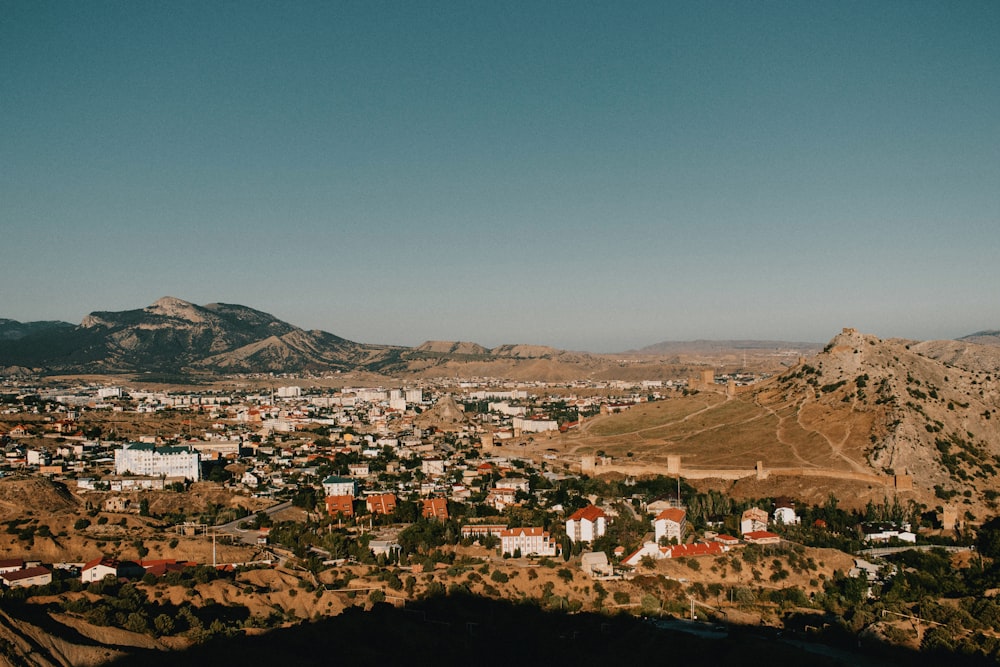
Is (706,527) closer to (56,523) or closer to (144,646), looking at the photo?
(144,646)

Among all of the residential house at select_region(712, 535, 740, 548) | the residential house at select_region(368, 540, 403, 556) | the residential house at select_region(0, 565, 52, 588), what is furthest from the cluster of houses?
the residential house at select_region(712, 535, 740, 548)

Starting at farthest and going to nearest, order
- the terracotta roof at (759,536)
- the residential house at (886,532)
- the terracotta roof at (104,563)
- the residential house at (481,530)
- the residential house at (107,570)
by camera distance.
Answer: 1. the residential house at (481,530)
2. the residential house at (886,532)
3. the terracotta roof at (759,536)
4. the terracotta roof at (104,563)
5. the residential house at (107,570)

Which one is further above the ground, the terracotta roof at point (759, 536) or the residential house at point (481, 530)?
the residential house at point (481, 530)

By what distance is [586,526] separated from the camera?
37656mm

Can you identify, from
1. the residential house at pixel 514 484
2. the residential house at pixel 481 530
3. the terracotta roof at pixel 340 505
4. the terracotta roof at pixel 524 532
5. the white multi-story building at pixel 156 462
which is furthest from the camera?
the white multi-story building at pixel 156 462

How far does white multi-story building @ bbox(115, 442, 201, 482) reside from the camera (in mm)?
52844

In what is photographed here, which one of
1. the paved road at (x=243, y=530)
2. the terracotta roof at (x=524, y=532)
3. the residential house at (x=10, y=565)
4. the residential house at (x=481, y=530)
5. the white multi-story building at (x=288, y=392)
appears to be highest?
the white multi-story building at (x=288, y=392)

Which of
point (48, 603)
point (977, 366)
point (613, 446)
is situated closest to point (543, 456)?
point (613, 446)

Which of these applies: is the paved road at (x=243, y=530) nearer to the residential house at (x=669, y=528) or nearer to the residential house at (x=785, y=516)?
the residential house at (x=669, y=528)

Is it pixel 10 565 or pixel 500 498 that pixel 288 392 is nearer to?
pixel 500 498

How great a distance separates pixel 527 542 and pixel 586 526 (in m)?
3.21

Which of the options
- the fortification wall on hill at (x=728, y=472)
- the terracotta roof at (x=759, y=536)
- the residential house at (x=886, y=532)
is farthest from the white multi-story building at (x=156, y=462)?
the residential house at (x=886, y=532)

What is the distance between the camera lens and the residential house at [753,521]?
38.3 m

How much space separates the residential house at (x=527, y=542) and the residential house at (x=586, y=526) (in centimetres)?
160
